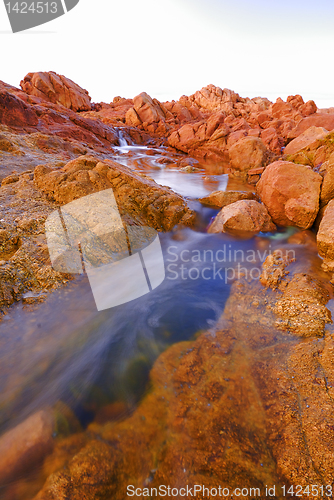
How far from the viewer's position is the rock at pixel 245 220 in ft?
20.6

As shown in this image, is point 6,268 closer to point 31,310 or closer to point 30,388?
point 31,310

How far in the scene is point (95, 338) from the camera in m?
3.09

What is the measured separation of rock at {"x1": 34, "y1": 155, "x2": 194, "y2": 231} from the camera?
521cm

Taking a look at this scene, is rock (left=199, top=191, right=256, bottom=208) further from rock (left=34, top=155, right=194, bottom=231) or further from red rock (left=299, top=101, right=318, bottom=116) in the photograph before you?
red rock (left=299, top=101, right=318, bottom=116)

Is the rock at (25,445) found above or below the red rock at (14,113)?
below

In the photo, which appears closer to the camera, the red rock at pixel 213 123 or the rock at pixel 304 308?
the rock at pixel 304 308

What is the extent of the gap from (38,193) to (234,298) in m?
4.80

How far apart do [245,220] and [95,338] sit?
4.93 meters

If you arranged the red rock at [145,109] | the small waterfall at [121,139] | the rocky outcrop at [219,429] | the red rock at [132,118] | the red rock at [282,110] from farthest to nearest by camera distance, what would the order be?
1. the red rock at [145,109]
2. the red rock at [132,118]
3. the red rock at [282,110]
4. the small waterfall at [121,139]
5. the rocky outcrop at [219,429]

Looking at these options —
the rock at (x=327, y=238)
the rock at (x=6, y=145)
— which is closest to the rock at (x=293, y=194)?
the rock at (x=327, y=238)

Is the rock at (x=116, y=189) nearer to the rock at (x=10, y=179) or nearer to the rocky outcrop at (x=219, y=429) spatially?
the rock at (x=10, y=179)

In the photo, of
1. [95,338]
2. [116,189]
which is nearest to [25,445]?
[95,338]

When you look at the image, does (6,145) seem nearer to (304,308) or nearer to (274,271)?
(274,271)

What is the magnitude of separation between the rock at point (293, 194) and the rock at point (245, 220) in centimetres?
42
